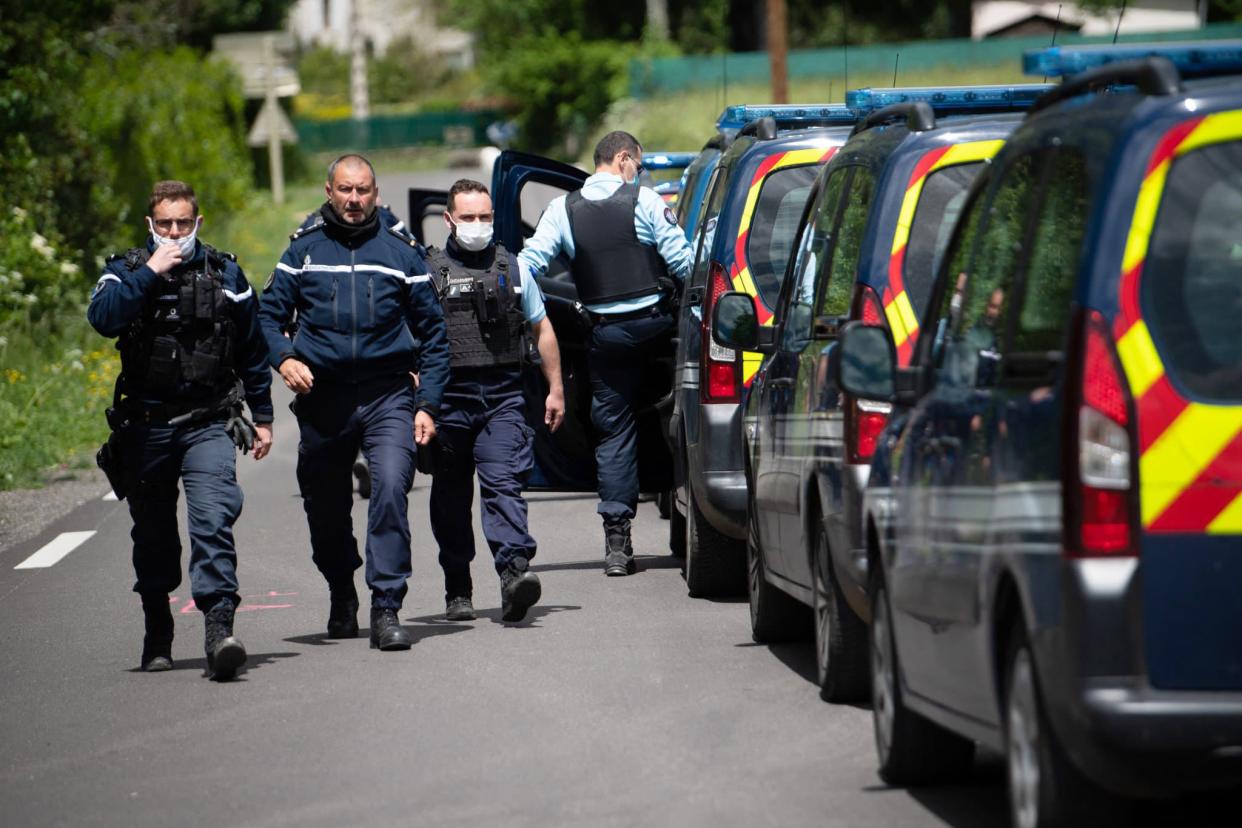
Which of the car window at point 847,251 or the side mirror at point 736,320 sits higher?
the car window at point 847,251

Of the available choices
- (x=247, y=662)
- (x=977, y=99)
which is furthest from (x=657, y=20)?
(x=977, y=99)

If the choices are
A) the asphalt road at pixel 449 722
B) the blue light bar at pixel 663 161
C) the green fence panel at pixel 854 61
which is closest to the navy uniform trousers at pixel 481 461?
the asphalt road at pixel 449 722

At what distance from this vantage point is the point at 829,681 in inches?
306

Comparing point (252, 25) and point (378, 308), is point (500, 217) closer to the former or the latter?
point (378, 308)

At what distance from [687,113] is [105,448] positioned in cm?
5558

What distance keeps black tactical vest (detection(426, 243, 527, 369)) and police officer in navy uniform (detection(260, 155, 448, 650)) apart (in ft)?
1.26

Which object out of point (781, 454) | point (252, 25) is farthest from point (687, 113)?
point (781, 454)

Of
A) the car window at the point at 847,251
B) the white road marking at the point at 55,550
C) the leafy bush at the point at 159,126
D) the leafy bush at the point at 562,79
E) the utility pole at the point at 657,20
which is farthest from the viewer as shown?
the leafy bush at the point at 562,79

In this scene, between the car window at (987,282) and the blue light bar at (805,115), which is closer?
the car window at (987,282)

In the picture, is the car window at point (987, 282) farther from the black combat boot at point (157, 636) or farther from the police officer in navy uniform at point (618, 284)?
the police officer in navy uniform at point (618, 284)

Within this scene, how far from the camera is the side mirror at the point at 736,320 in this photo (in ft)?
30.2

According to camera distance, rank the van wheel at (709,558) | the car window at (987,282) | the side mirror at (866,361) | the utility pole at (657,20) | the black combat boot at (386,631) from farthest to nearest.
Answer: the utility pole at (657,20) < the van wheel at (709,558) < the black combat boot at (386,631) < the side mirror at (866,361) < the car window at (987,282)

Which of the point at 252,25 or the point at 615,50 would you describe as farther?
the point at 615,50

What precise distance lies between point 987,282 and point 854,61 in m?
66.4
